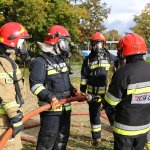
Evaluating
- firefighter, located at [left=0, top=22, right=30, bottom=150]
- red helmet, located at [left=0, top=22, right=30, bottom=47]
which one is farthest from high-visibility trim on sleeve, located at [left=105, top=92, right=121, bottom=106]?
red helmet, located at [left=0, top=22, right=30, bottom=47]

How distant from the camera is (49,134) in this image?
460cm

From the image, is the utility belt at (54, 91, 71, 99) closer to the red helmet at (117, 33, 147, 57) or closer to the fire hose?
the fire hose

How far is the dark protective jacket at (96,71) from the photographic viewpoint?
6.21 metres

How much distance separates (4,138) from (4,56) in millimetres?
914

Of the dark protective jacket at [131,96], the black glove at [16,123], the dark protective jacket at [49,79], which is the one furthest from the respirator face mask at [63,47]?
the black glove at [16,123]

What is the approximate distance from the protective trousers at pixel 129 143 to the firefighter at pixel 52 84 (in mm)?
889

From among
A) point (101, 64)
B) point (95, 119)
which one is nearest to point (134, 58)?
point (101, 64)

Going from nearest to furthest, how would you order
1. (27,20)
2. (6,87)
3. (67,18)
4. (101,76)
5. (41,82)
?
(6,87) → (41,82) → (101,76) → (27,20) → (67,18)

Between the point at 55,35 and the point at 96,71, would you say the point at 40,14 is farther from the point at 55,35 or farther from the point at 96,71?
the point at 55,35

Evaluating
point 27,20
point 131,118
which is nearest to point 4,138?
point 131,118

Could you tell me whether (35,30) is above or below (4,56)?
below

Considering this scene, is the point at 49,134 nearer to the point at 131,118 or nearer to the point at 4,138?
the point at 4,138

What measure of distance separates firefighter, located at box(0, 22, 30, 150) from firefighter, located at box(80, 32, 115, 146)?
2.12 m

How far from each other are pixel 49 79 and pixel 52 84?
8cm
